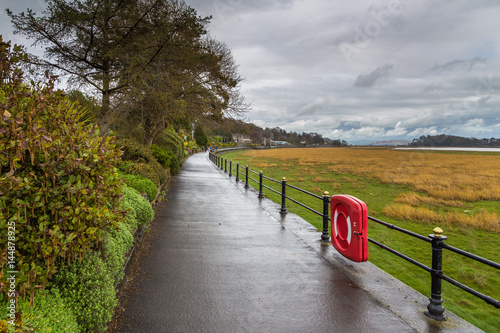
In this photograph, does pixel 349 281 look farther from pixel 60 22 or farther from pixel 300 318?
pixel 60 22

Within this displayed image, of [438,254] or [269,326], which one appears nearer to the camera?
[269,326]

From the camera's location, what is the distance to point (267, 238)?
704 cm

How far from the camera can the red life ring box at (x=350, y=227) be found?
15.6ft

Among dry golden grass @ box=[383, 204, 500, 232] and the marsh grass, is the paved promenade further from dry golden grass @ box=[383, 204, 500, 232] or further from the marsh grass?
dry golden grass @ box=[383, 204, 500, 232]

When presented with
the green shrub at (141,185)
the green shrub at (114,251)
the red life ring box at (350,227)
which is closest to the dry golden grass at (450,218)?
the red life ring box at (350,227)

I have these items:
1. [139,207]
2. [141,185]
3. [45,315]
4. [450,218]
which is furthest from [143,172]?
[450,218]

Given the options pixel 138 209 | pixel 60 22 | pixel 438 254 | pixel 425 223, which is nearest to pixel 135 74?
pixel 60 22

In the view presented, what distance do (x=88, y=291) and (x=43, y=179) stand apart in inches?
43.7

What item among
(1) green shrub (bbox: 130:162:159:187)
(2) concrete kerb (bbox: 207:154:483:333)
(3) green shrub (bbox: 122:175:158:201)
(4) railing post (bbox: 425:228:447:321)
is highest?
(1) green shrub (bbox: 130:162:159:187)

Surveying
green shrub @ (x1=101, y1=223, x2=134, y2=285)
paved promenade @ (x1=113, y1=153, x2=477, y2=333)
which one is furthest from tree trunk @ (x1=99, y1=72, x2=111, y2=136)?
green shrub @ (x1=101, y1=223, x2=134, y2=285)

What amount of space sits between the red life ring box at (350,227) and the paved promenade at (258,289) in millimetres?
356

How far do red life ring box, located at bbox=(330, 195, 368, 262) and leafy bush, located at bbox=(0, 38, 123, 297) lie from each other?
330cm

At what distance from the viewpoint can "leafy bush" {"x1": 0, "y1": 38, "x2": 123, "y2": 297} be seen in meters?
2.41

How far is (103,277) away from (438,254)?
3592 millimetres
